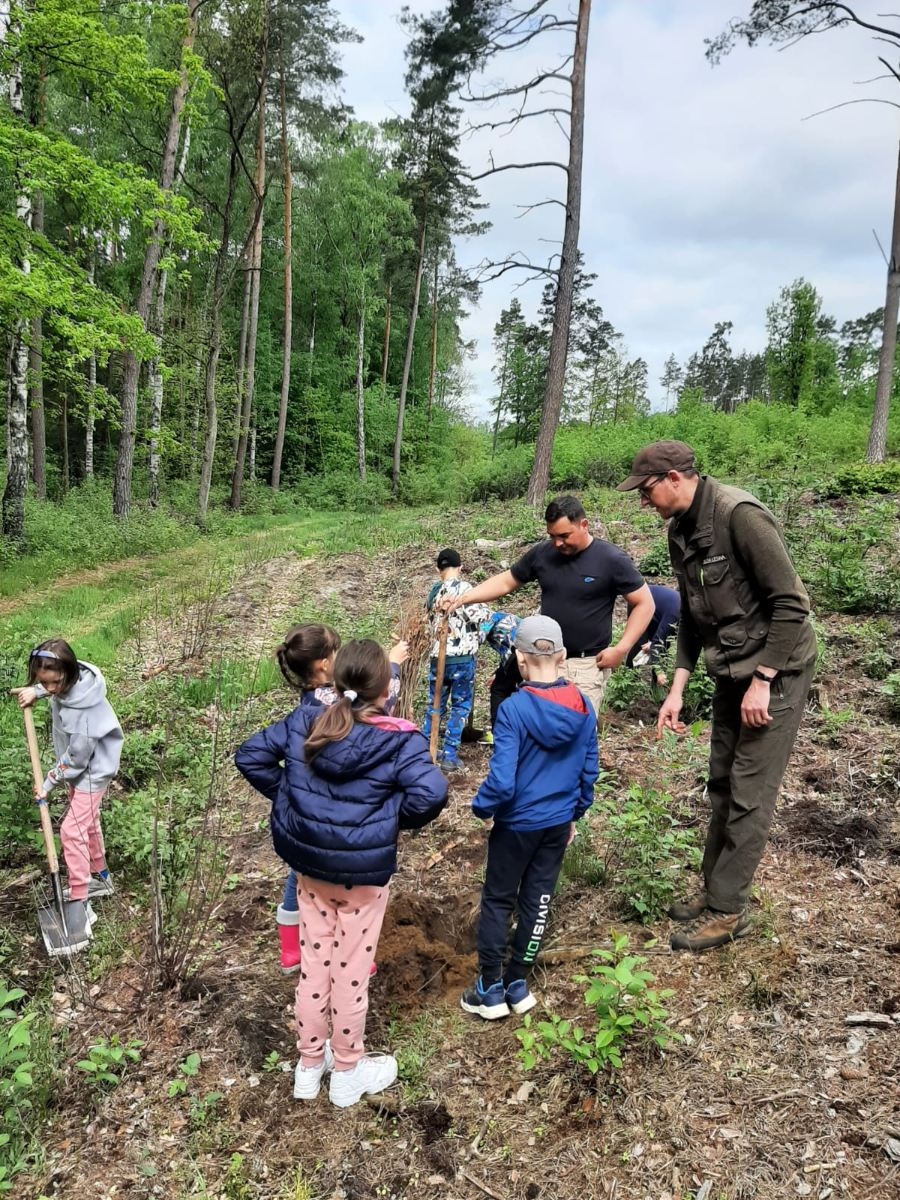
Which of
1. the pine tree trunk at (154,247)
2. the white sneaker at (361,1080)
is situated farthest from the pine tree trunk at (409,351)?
the white sneaker at (361,1080)

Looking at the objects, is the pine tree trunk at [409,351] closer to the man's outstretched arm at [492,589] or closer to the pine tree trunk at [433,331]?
the pine tree trunk at [433,331]

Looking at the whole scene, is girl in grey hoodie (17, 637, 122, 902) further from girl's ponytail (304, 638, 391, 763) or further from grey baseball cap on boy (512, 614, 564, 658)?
grey baseball cap on boy (512, 614, 564, 658)

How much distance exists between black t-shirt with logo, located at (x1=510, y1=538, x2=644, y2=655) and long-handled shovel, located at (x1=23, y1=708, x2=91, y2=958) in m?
2.90

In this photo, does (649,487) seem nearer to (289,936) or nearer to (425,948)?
(425,948)

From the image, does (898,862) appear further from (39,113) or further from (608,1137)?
(39,113)

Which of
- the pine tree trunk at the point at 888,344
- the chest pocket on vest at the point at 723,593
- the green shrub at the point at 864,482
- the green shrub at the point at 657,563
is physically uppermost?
the pine tree trunk at the point at 888,344

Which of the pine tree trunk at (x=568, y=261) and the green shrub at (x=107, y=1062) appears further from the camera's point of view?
the pine tree trunk at (x=568, y=261)

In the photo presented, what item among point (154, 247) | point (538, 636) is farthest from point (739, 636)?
point (154, 247)

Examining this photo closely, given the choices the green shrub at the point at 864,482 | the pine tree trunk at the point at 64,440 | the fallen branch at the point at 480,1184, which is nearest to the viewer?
the fallen branch at the point at 480,1184

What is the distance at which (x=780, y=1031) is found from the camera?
8.11 feet

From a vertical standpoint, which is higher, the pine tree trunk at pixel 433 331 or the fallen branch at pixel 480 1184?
the pine tree trunk at pixel 433 331

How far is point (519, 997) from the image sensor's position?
9.06 ft

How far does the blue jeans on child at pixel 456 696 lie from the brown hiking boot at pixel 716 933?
235 centimetres

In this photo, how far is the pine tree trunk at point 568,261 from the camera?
1216 centimetres
